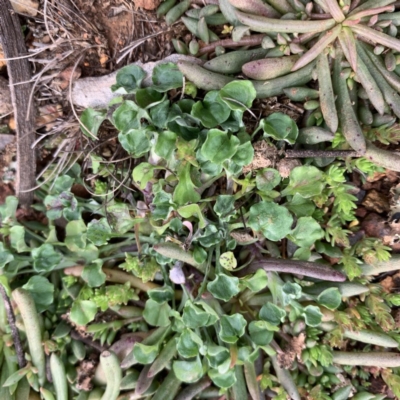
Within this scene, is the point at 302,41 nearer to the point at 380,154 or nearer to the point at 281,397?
the point at 380,154

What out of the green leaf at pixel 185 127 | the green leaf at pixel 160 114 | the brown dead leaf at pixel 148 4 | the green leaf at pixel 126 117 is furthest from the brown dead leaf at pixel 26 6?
the green leaf at pixel 185 127

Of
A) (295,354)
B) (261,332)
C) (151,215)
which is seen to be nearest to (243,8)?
(151,215)

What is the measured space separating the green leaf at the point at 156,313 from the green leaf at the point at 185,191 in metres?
0.56

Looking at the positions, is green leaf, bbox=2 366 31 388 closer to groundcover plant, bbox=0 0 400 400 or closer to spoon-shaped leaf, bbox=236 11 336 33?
groundcover plant, bbox=0 0 400 400

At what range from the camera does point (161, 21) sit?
2002 mm

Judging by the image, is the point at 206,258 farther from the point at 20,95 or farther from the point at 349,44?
the point at 20,95

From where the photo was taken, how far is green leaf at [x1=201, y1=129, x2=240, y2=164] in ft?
5.76

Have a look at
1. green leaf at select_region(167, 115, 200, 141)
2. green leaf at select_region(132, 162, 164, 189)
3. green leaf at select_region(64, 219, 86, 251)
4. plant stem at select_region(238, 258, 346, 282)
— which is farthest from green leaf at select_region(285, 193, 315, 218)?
green leaf at select_region(64, 219, 86, 251)

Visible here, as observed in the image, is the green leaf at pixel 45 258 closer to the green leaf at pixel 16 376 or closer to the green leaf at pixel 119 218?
the green leaf at pixel 119 218

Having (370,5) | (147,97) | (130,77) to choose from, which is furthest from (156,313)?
(370,5)

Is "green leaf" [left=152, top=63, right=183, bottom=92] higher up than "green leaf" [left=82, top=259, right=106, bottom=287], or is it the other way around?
"green leaf" [left=152, top=63, right=183, bottom=92]

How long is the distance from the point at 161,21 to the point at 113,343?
1633mm

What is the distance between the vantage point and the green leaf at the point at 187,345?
198 centimetres

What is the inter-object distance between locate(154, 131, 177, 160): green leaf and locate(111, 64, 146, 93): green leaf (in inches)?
11.9
